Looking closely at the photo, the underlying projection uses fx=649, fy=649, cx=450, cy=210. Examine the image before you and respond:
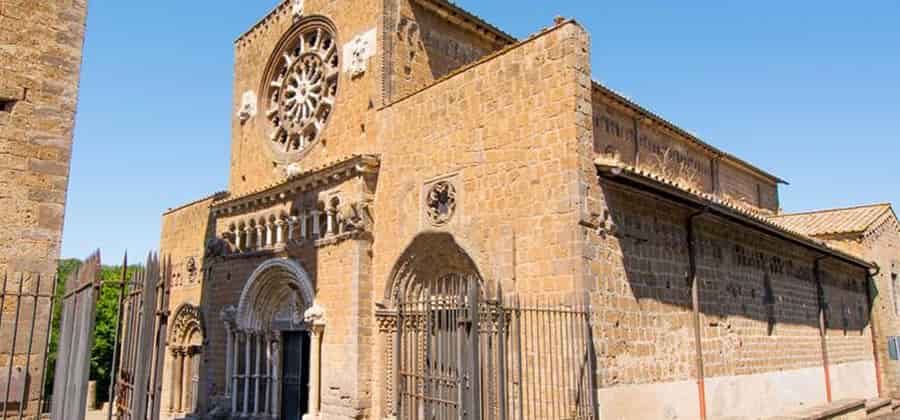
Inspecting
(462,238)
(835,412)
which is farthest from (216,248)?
(835,412)

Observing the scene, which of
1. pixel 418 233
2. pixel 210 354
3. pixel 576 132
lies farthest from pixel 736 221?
pixel 210 354

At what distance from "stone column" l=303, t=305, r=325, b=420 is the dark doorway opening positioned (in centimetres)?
120

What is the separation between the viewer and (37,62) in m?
7.13

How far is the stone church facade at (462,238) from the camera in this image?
893 centimetres

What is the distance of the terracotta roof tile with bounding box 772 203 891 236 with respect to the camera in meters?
19.1

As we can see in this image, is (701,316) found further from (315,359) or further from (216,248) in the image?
(216,248)

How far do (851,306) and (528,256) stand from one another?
44.2ft

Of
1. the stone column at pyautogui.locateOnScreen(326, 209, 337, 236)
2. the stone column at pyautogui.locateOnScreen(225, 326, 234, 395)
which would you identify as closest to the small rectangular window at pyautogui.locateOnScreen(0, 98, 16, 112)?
the stone column at pyautogui.locateOnScreen(326, 209, 337, 236)

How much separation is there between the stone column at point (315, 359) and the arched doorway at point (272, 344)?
32cm

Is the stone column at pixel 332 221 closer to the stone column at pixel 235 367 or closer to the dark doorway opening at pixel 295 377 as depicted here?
the dark doorway opening at pixel 295 377

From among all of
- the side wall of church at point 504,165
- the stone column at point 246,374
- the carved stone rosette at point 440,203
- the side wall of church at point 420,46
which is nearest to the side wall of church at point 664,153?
the side wall of church at point 420,46

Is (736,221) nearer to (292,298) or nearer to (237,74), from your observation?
(292,298)

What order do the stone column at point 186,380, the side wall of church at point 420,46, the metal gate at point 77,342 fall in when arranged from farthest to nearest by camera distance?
1. the stone column at point 186,380
2. the side wall of church at point 420,46
3. the metal gate at point 77,342

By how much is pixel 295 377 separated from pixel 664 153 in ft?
32.5
